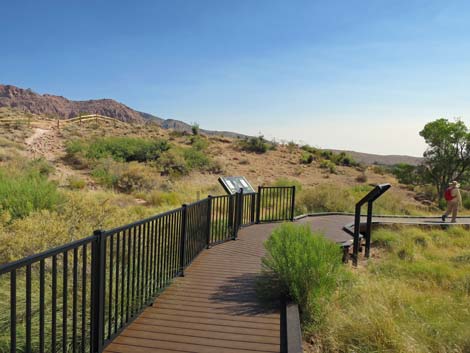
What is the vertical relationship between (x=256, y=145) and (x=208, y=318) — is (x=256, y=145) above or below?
above

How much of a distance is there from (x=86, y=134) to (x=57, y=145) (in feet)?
19.8

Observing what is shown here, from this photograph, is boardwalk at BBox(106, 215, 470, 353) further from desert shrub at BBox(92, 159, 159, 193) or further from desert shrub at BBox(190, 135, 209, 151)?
desert shrub at BBox(190, 135, 209, 151)

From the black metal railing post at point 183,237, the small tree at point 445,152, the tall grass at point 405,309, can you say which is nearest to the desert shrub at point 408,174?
the small tree at point 445,152

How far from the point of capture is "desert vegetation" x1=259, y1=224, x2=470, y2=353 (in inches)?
160

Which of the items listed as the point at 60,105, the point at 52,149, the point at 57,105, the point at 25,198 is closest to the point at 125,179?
the point at 52,149

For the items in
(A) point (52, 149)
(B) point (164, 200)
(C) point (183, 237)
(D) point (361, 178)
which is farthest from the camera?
(D) point (361, 178)

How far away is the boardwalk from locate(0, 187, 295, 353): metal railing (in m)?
0.17

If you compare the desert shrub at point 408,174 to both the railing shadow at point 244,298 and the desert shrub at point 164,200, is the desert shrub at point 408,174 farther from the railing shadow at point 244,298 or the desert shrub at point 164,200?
the railing shadow at point 244,298

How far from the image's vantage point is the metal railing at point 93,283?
2.76m

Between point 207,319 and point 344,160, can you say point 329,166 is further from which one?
point 207,319

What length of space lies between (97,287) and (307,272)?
259cm

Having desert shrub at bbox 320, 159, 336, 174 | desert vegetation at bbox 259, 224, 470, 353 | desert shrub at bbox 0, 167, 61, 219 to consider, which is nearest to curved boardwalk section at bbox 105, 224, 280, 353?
desert vegetation at bbox 259, 224, 470, 353

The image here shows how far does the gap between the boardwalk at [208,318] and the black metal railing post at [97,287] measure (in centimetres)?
25

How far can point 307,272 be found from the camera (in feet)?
15.6
